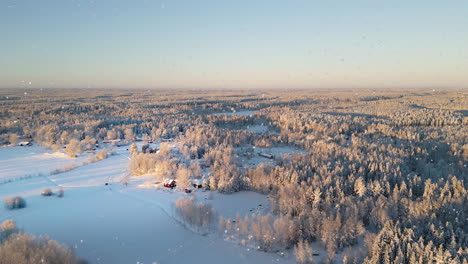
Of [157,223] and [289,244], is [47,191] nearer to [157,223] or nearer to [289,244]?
[157,223]

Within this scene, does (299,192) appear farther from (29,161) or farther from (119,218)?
(29,161)

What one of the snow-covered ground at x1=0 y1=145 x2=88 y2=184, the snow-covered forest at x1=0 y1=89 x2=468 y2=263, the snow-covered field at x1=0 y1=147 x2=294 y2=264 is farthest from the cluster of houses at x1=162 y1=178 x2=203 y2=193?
the snow-covered ground at x1=0 y1=145 x2=88 y2=184

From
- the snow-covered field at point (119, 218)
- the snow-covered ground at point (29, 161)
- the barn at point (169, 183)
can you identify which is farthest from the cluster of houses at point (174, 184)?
the snow-covered ground at point (29, 161)

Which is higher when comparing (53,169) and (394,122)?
(394,122)

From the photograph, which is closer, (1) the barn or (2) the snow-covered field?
(2) the snow-covered field

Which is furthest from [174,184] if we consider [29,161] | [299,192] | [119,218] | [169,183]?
[29,161]

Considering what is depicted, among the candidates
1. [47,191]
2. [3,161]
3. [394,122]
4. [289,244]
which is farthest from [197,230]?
[394,122]

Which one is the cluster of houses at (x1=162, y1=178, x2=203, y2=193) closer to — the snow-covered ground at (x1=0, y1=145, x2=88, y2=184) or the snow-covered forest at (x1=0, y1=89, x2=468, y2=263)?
the snow-covered forest at (x1=0, y1=89, x2=468, y2=263)

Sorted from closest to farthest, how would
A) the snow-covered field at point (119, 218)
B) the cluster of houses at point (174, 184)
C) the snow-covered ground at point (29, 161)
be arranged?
the snow-covered field at point (119, 218) → the cluster of houses at point (174, 184) → the snow-covered ground at point (29, 161)

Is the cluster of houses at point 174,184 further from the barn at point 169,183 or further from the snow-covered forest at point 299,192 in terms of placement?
the snow-covered forest at point 299,192
